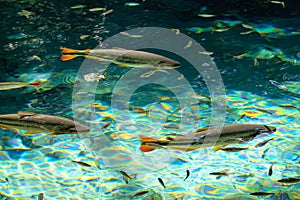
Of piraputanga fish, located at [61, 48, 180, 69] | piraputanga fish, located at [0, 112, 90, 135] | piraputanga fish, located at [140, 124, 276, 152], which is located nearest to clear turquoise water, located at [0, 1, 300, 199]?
piraputanga fish, located at [140, 124, 276, 152]

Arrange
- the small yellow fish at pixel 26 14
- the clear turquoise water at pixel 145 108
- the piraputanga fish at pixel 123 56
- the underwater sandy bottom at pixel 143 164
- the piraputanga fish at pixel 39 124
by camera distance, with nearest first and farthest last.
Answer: the piraputanga fish at pixel 39 124, the piraputanga fish at pixel 123 56, the underwater sandy bottom at pixel 143 164, the clear turquoise water at pixel 145 108, the small yellow fish at pixel 26 14

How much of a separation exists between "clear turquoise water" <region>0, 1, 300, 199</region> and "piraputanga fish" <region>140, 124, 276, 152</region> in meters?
0.78

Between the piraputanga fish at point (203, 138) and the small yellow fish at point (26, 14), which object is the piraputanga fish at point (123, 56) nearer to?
the piraputanga fish at point (203, 138)

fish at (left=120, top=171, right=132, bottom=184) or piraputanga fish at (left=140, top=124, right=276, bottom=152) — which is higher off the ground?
piraputanga fish at (left=140, top=124, right=276, bottom=152)

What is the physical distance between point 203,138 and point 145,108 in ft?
7.62

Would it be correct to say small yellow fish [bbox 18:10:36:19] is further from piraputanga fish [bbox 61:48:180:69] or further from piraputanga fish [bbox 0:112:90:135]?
piraputanga fish [bbox 0:112:90:135]

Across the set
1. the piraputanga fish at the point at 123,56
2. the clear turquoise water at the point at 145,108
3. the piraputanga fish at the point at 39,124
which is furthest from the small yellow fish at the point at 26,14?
the piraputanga fish at the point at 39,124

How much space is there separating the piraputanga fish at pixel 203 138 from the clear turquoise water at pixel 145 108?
2.55 feet

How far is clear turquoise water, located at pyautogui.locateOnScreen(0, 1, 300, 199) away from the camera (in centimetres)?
380

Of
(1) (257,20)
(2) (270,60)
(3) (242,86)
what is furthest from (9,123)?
(1) (257,20)

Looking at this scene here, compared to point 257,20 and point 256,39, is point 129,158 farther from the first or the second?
point 257,20

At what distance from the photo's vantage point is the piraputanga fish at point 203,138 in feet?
9.57

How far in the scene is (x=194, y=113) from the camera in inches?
201

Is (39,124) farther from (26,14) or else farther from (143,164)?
(26,14)
